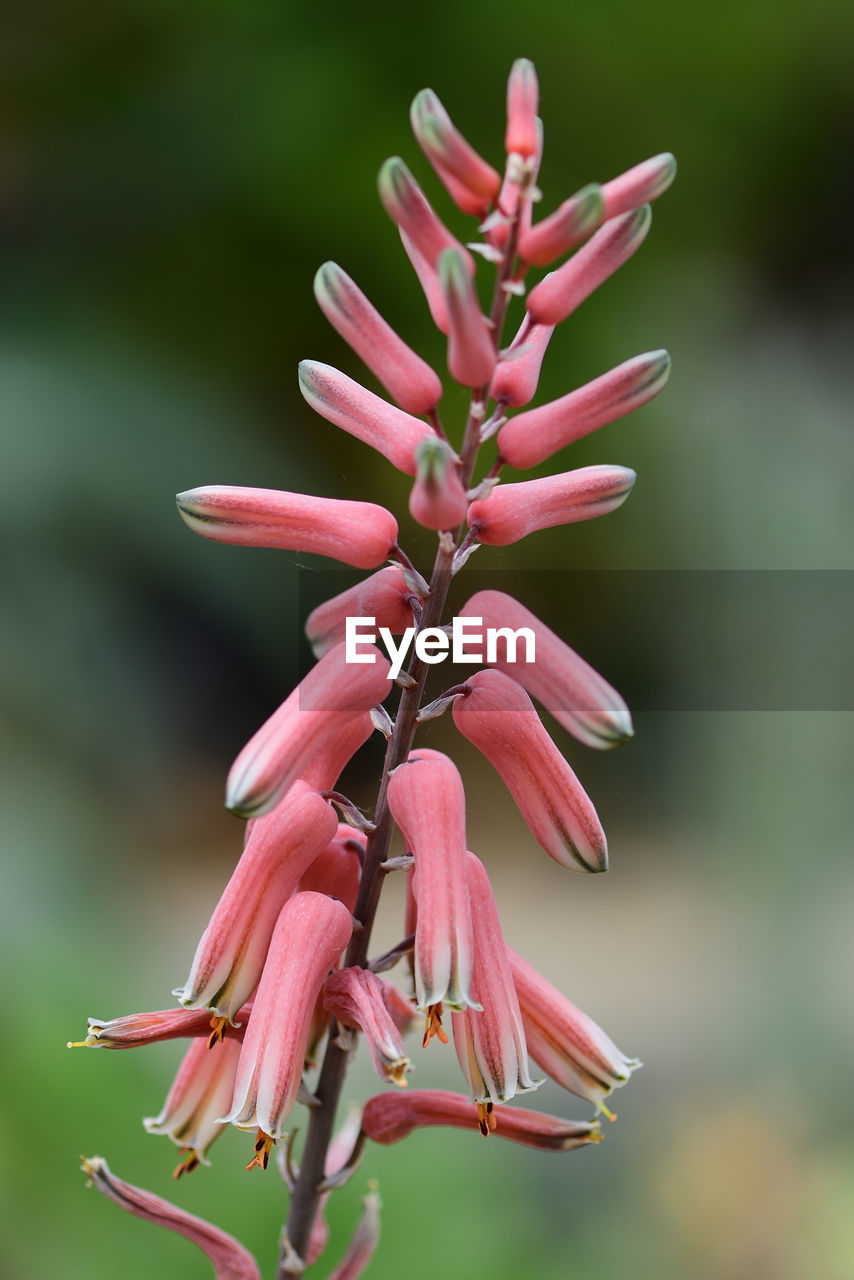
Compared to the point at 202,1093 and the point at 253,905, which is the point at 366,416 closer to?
the point at 253,905

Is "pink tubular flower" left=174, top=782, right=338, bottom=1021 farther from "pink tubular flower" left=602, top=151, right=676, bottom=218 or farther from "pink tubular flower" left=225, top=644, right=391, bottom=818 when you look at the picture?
"pink tubular flower" left=602, top=151, right=676, bottom=218

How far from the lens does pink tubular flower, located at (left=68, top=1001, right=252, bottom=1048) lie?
1.04m

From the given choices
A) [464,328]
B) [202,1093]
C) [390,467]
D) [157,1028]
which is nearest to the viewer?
[464,328]

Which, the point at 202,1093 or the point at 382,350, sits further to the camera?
the point at 202,1093

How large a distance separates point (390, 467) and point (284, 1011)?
3010 millimetres

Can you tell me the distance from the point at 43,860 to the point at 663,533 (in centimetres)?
269

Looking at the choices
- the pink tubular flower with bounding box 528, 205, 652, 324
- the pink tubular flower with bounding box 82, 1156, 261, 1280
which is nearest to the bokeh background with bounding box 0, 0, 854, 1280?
the pink tubular flower with bounding box 82, 1156, 261, 1280

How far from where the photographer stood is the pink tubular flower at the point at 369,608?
0.97 m

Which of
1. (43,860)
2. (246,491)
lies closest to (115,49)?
(43,860)

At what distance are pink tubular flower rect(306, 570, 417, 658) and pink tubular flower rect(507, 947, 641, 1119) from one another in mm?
356

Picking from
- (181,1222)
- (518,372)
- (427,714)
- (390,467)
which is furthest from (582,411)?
(390,467)

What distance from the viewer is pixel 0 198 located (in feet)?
13.7

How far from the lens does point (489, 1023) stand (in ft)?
3.23

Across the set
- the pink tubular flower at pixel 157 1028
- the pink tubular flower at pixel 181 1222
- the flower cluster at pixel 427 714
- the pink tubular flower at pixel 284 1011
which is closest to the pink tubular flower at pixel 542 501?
the flower cluster at pixel 427 714
